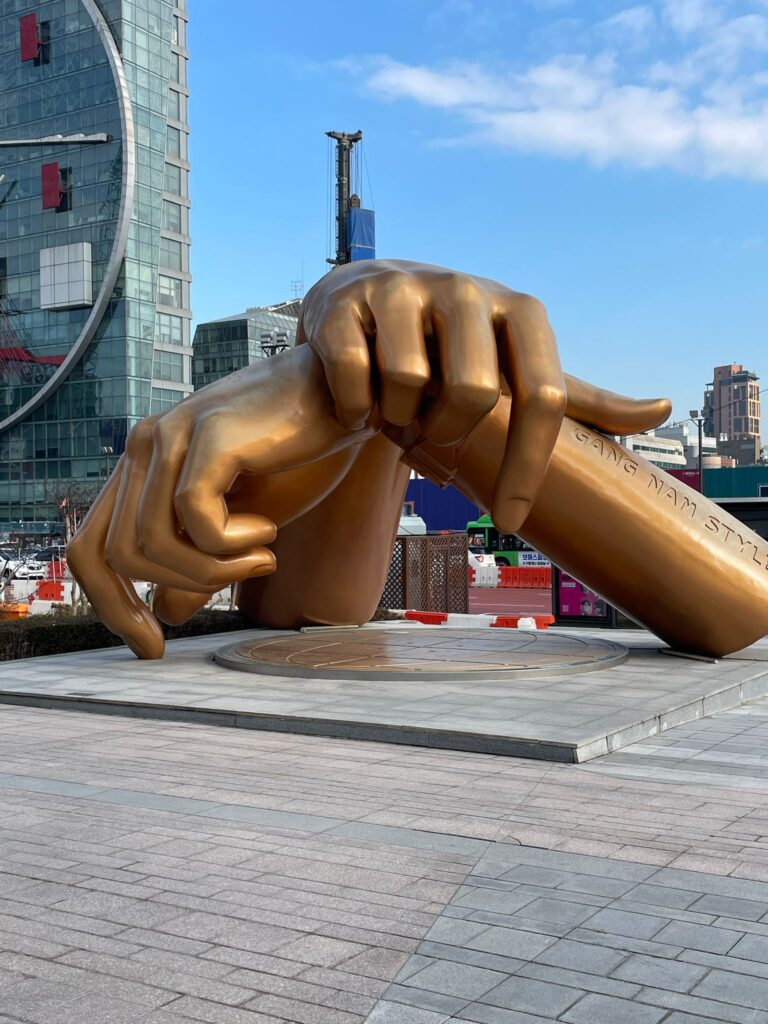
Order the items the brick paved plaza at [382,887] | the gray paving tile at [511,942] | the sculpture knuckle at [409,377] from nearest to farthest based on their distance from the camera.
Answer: the brick paved plaza at [382,887], the gray paving tile at [511,942], the sculpture knuckle at [409,377]

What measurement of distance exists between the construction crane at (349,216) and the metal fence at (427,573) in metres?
6.37

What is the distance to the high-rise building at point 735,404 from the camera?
535 ft

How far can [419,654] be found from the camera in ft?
44.8

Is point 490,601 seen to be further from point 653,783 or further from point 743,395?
point 743,395

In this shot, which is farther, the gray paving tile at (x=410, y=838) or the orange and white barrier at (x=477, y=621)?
the orange and white barrier at (x=477, y=621)

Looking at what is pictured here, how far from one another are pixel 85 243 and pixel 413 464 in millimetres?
69087

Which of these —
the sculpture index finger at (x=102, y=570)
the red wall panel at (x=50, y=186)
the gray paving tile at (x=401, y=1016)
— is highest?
the red wall panel at (x=50, y=186)

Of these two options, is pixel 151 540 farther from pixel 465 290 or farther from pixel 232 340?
pixel 232 340

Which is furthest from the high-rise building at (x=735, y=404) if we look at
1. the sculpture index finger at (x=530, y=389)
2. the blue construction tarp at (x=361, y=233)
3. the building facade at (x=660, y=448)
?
the sculpture index finger at (x=530, y=389)

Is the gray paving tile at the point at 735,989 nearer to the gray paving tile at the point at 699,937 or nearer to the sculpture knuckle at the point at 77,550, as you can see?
the gray paving tile at the point at 699,937

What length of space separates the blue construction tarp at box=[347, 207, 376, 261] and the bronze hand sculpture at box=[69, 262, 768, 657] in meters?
11.3

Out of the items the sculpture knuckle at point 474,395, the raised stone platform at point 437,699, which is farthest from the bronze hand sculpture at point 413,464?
the raised stone platform at point 437,699

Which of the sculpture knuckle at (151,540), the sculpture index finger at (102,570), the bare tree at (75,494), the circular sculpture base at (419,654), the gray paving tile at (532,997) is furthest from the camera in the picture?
the bare tree at (75,494)

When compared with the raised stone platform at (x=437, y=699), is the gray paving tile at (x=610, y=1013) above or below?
below
